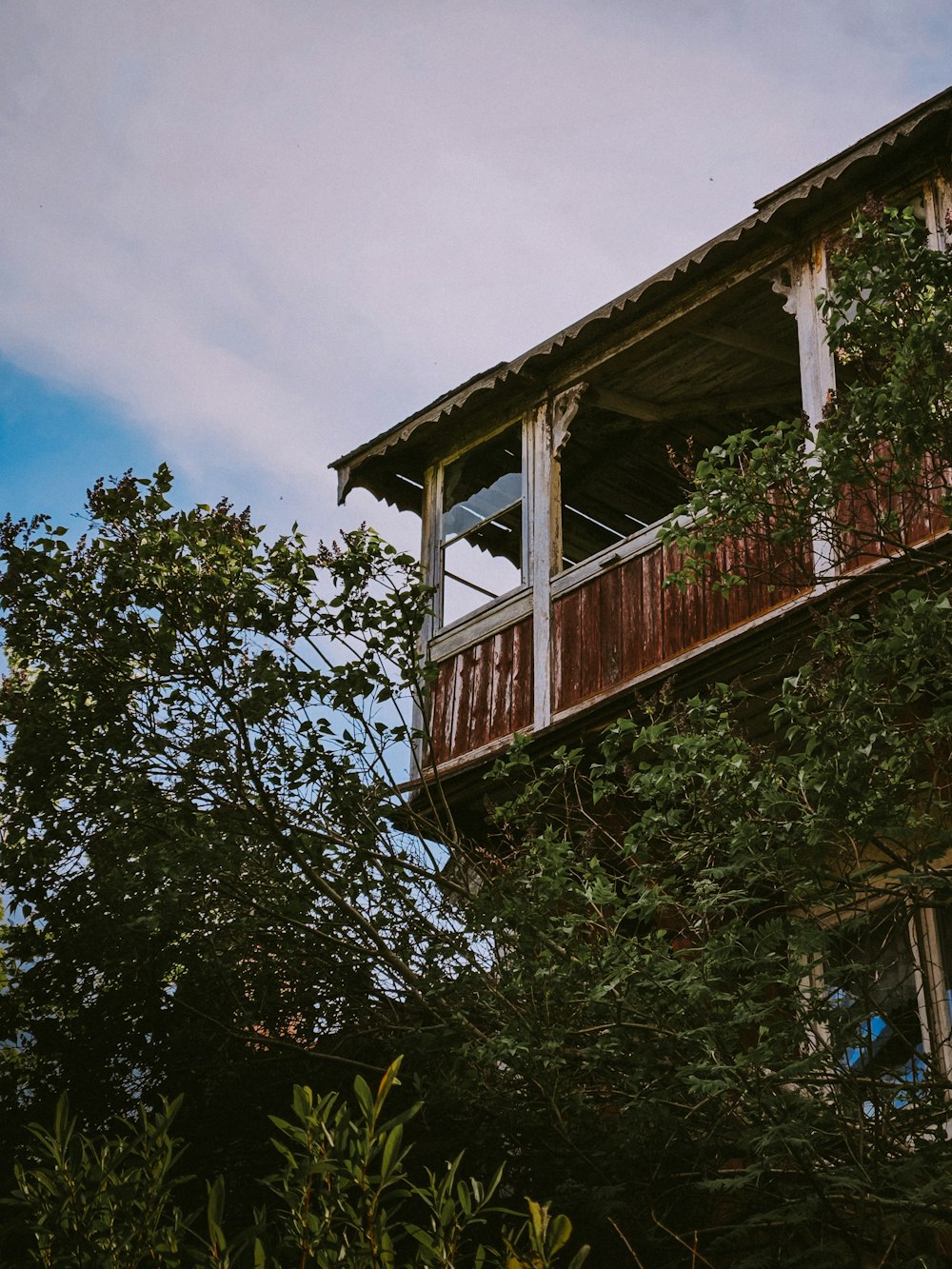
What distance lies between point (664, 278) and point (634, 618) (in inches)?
86.1

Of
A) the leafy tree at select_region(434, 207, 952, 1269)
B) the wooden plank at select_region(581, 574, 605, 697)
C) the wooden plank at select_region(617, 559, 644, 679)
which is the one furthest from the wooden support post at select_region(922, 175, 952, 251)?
the wooden plank at select_region(581, 574, 605, 697)

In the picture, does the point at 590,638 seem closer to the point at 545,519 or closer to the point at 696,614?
the point at 696,614

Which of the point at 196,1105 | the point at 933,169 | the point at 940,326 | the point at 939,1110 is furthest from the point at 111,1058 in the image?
the point at 933,169

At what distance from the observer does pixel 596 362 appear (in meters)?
8.98

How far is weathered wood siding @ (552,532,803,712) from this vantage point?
293 inches

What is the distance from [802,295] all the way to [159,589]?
4350mm

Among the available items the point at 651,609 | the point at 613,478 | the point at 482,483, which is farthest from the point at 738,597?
the point at 613,478

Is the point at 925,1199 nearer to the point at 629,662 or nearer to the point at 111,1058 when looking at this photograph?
the point at 111,1058

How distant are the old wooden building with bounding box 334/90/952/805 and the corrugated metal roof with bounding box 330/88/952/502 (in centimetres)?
1

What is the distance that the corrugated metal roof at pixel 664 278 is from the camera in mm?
7289

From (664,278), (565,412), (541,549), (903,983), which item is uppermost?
(664,278)

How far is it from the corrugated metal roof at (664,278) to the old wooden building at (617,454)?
0.01m

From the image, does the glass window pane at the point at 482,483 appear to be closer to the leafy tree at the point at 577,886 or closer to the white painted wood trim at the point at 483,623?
the white painted wood trim at the point at 483,623

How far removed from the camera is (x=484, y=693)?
28.6 feet
